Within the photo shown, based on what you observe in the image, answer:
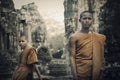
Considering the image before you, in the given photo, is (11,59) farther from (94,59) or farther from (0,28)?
(94,59)

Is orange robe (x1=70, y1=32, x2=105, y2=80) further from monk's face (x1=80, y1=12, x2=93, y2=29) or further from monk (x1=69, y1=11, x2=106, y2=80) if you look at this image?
monk's face (x1=80, y1=12, x2=93, y2=29)

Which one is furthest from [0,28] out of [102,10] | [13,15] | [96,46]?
[96,46]

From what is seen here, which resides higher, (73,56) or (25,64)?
(73,56)

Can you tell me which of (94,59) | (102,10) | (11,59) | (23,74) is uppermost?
(102,10)

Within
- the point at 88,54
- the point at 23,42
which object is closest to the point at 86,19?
the point at 88,54

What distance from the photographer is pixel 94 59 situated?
3.67 metres

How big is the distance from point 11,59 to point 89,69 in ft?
42.7

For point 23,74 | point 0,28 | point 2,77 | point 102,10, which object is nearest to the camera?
point 23,74

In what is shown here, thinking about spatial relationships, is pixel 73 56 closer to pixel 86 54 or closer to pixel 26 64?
pixel 86 54

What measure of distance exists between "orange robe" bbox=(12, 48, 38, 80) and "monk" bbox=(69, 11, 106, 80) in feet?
4.05

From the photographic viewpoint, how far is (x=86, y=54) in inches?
144

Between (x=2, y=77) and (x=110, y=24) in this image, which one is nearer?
(x=2, y=77)

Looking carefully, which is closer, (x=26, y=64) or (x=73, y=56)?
(x=73, y=56)

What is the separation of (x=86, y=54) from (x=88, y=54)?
0.03 metres
